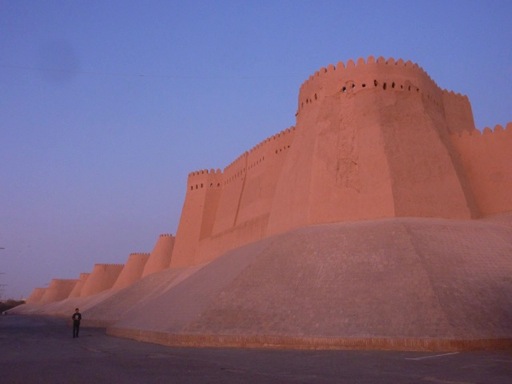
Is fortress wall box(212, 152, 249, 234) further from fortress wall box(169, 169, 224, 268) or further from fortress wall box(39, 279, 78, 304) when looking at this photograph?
fortress wall box(39, 279, 78, 304)

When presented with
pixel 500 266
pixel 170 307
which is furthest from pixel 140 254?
pixel 500 266

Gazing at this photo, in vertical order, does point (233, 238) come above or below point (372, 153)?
below

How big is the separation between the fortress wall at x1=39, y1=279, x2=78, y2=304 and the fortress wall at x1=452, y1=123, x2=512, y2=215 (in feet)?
223

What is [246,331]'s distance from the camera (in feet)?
45.4

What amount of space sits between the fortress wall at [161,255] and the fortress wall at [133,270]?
4.65 metres

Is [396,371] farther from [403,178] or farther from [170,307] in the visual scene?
[170,307]

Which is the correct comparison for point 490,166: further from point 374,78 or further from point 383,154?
point 374,78

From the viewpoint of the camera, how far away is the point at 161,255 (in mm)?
39219

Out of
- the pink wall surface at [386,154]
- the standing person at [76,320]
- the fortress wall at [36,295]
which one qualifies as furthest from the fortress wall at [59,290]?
the pink wall surface at [386,154]

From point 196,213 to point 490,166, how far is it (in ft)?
67.9

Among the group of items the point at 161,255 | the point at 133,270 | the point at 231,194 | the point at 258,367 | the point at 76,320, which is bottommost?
the point at 258,367

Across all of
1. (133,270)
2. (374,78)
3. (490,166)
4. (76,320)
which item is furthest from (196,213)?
(490,166)

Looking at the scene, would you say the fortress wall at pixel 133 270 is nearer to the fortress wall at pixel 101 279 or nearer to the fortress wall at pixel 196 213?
the fortress wall at pixel 101 279

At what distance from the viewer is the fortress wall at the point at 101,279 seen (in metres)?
53.6
